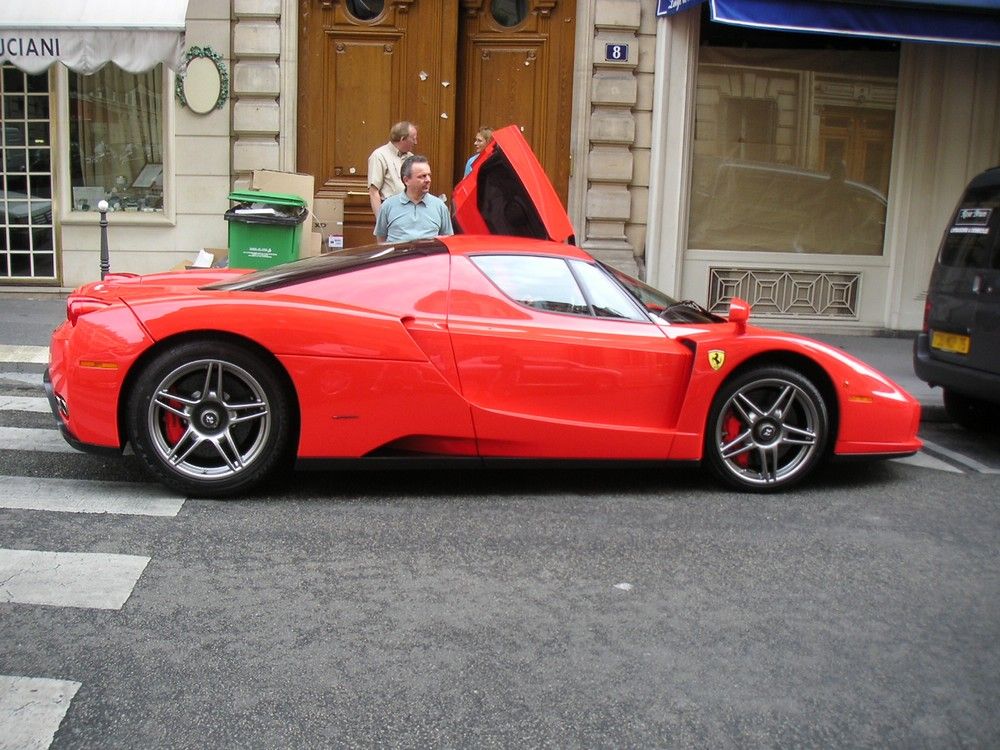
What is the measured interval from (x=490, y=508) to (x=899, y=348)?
724cm

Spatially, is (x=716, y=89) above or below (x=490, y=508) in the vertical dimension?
above

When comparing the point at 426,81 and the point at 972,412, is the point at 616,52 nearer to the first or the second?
the point at 426,81

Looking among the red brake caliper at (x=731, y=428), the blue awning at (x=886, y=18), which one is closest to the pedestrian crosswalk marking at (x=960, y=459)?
the red brake caliper at (x=731, y=428)

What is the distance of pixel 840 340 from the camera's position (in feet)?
39.7

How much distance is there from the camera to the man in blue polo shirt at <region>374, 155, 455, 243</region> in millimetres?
8039

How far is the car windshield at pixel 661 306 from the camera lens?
6.00 metres

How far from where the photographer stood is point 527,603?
430cm

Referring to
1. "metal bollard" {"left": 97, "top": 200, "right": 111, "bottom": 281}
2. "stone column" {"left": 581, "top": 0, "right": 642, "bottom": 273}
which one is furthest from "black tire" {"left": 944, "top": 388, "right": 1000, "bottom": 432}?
"metal bollard" {"left": 97, "top": 200, "right": 111, "bottom": 281}

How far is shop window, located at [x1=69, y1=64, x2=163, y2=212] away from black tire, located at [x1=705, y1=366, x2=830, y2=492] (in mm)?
8372

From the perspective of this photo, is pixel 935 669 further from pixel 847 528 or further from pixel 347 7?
pixel 347 7

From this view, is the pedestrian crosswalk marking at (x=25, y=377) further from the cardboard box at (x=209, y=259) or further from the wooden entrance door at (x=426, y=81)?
the wooden entrance door at (x=426, y=81)

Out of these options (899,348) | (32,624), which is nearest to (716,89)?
(899,348)

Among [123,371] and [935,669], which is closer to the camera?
[935,669]

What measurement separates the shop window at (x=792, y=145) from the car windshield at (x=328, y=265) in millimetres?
7235
